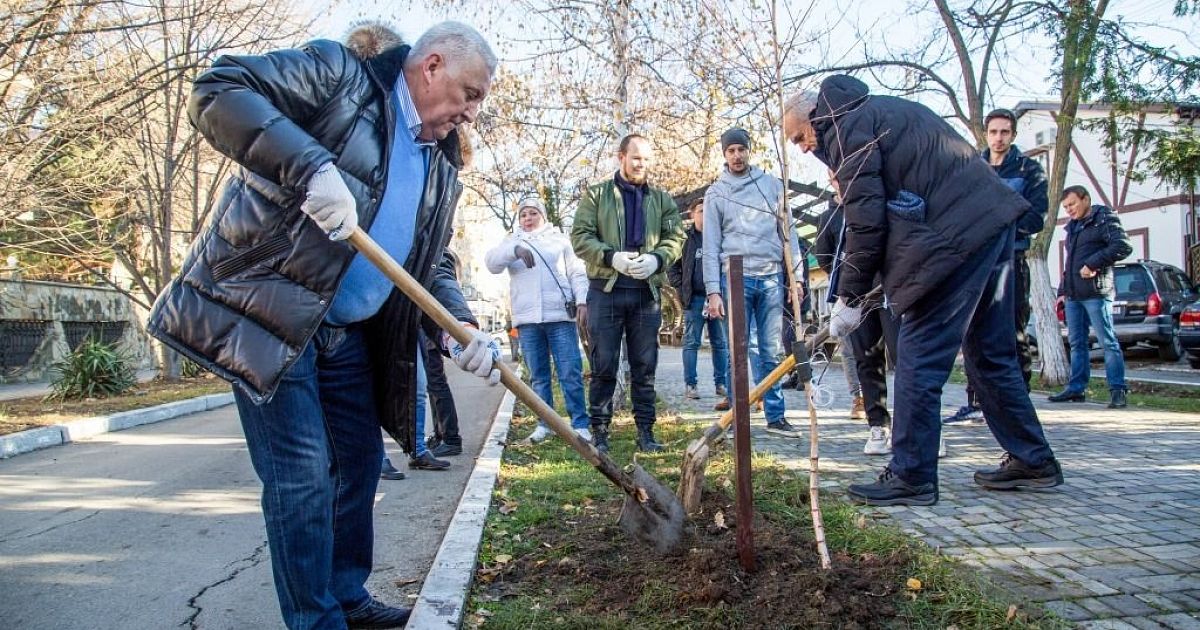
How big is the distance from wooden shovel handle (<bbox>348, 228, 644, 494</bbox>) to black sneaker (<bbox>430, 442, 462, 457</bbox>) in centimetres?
335

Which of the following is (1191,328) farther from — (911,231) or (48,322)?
(48,322)

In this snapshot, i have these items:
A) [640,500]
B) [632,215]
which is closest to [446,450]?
[632,215]

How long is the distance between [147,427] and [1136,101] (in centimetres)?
1165

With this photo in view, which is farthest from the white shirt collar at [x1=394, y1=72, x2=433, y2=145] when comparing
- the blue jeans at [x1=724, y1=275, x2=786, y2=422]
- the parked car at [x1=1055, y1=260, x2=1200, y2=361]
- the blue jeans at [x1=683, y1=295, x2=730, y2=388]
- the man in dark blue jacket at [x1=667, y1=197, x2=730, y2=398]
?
the parked car at [x1=1055, y1=260, x2=1200, y2=361]

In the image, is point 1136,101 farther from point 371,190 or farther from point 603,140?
point 371,190

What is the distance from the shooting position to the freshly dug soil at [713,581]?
2424mm

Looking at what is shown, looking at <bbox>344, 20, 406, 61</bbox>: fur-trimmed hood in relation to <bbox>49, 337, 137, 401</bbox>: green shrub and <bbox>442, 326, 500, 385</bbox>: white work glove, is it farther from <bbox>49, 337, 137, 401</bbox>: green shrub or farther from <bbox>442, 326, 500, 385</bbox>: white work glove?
<bbox>49, 337, 137, 401</bbox>: green shrub

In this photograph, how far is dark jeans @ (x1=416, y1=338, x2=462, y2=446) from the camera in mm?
6160

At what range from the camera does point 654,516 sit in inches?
122

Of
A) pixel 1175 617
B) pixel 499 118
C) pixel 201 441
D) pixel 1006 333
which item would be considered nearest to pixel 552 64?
pixel 499 118

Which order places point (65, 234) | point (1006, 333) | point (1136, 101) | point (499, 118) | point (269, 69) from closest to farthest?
1. point (269, 69)
2. point (1006, 333)
3. point (1136, 101)
4. point (65, 234)
5. point (499, 118)

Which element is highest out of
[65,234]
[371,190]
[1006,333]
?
[65,234]

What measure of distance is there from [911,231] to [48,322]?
64.4 ft

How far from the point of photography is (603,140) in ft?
39.6
